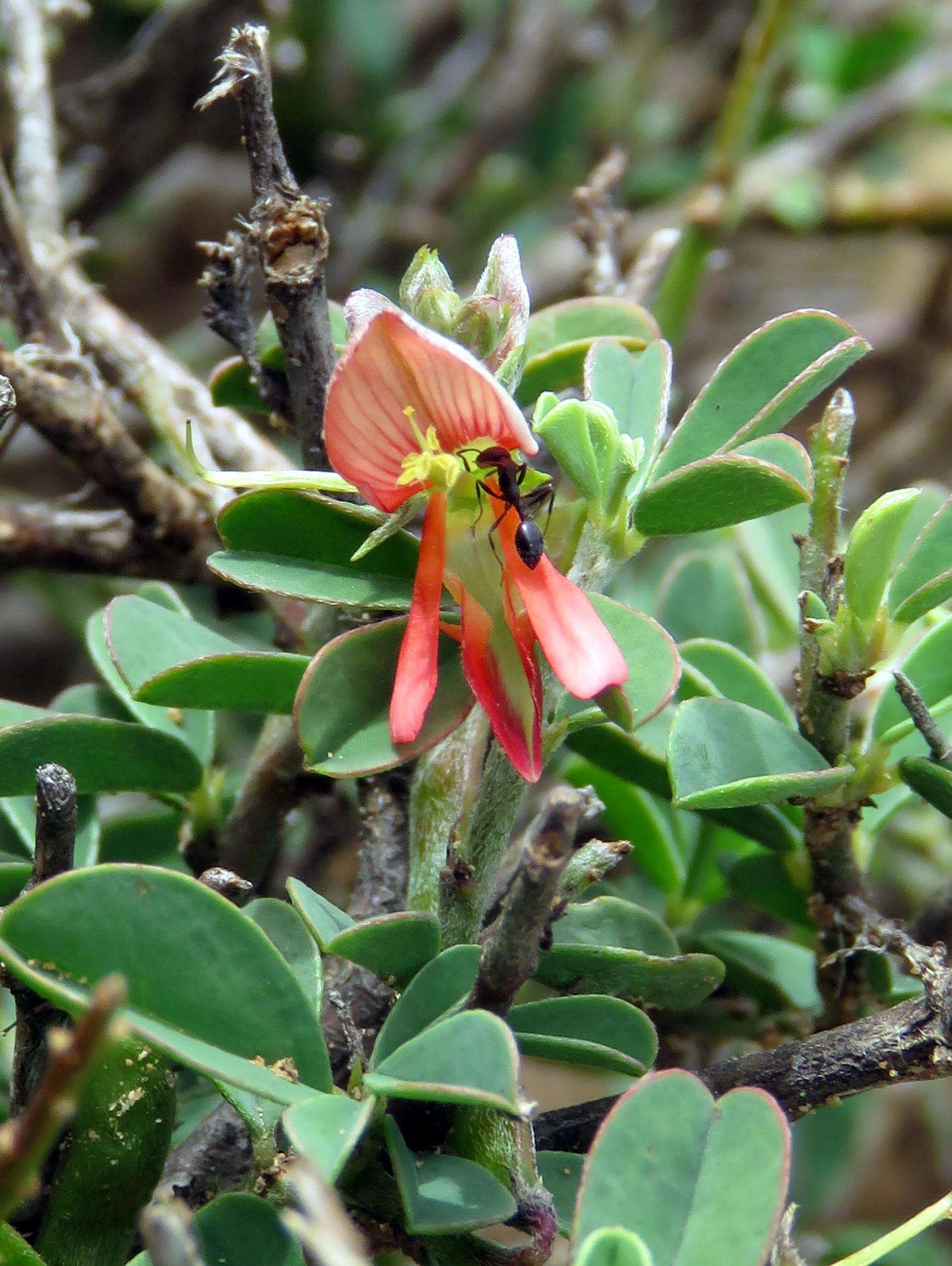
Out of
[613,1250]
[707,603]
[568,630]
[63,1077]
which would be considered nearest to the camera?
[63,1077]

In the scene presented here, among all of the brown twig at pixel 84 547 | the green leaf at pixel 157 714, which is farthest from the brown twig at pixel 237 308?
the brown twig at pixel 84 547

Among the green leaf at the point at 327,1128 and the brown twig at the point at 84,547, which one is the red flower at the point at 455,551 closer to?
the green leaf at the point at 327,1128

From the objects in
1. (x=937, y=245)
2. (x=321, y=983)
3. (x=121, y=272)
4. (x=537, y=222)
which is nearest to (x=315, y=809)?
(x=321, y=983)

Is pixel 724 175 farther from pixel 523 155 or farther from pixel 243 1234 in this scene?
pixel 243 1234

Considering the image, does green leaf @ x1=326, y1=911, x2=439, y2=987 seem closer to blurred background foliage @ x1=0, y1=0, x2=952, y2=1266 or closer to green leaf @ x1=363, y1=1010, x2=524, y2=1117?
green leaf @ x1=363, y1=1010, x2=524, y2=1117

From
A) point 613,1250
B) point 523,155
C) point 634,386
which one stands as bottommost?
point 613,1250

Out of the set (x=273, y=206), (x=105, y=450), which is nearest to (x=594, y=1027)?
(x=273, y=206)
